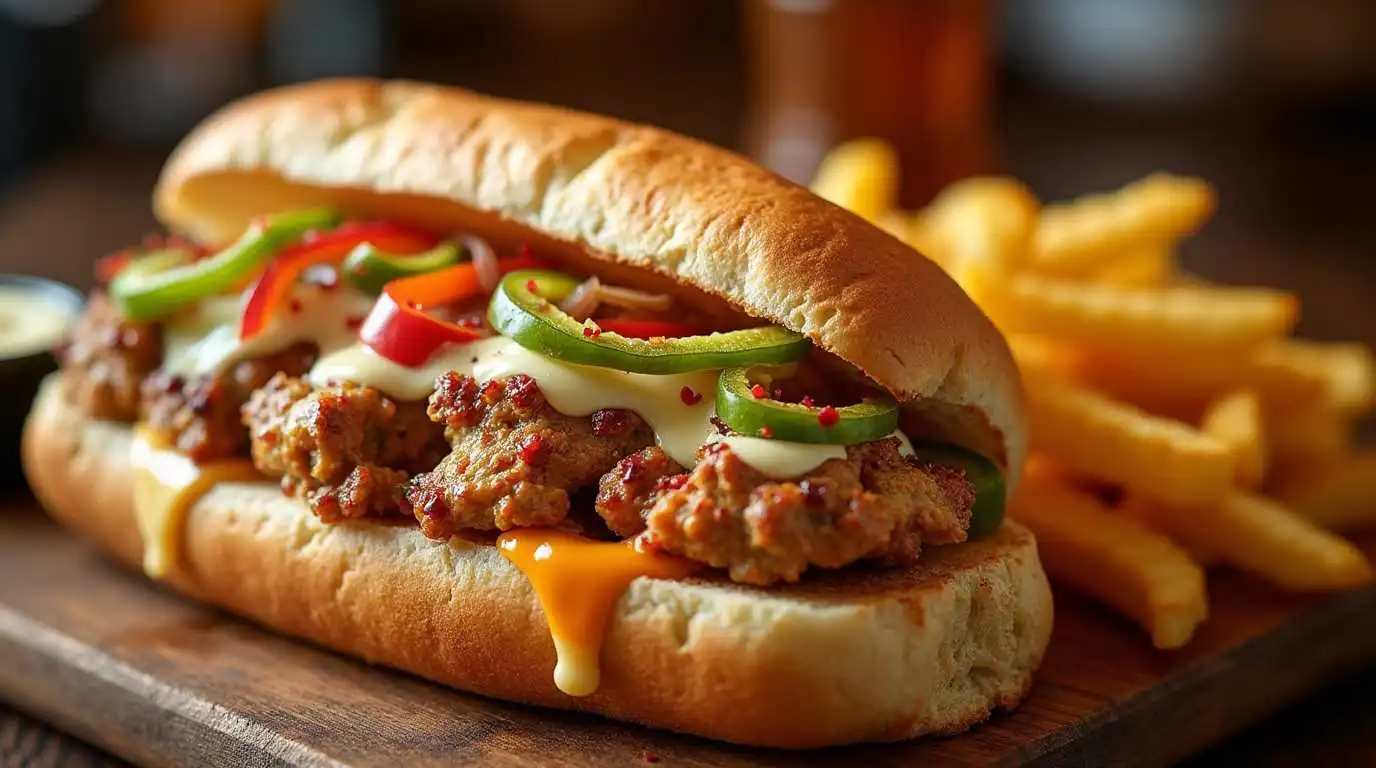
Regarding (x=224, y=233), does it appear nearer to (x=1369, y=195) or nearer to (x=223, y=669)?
(x=223, y=669)

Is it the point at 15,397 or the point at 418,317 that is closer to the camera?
the point at 418,317

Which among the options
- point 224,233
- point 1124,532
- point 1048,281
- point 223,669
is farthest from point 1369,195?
point 223,669

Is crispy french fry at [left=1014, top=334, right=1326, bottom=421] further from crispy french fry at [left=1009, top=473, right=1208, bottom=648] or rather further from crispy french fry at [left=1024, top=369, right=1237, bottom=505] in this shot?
crispy french fry at [left=1009, top=473, right=1208, bottom=648]

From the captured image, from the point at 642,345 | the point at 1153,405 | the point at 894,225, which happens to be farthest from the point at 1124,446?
the point at 642,345

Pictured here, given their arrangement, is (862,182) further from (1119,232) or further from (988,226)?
(1119,232)

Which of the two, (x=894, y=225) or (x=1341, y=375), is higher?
(x=894, y=225)

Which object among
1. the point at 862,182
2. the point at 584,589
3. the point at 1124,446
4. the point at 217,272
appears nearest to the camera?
the point at 584,589

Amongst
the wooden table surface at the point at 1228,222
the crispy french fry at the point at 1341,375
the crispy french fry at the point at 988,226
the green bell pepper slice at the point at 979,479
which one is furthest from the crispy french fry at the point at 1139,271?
the green bell pepper slice at the point at 979,479

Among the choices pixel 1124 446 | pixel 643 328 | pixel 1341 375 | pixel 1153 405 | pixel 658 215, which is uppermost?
pixel 658 215
